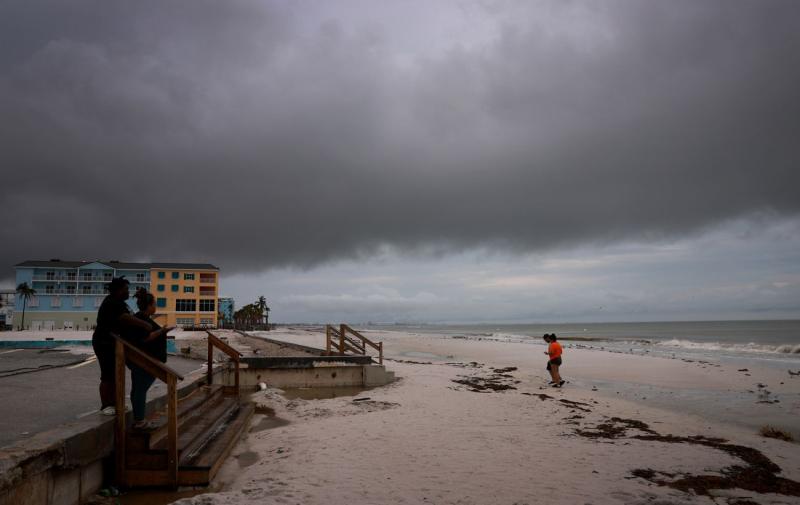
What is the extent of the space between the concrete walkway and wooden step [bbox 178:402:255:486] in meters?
1.21

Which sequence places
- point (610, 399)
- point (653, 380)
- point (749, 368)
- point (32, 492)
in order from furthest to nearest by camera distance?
1. point (749, 368)
2. point (653, 380)
3. point (610, 399)
4. point (32, 492)

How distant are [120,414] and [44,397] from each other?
310 cm

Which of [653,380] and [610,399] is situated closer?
[610,399]

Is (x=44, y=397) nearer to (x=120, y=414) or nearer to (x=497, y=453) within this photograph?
(x=120, y=414)

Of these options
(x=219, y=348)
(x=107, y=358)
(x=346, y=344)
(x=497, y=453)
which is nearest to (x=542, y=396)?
(x=497, y=453)

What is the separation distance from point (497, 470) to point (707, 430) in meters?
5.60

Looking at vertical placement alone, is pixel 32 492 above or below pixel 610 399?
above

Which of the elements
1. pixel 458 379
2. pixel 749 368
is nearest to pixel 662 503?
pixel 458 379

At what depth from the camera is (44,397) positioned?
7289 millimetres

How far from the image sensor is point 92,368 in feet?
38.3

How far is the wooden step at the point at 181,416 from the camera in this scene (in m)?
5.41

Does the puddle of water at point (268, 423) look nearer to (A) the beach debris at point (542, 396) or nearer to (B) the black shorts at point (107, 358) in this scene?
(B) the black shorts at point (107, 358)

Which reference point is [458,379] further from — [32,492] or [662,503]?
[32,492]

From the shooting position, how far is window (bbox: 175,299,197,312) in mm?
77250
